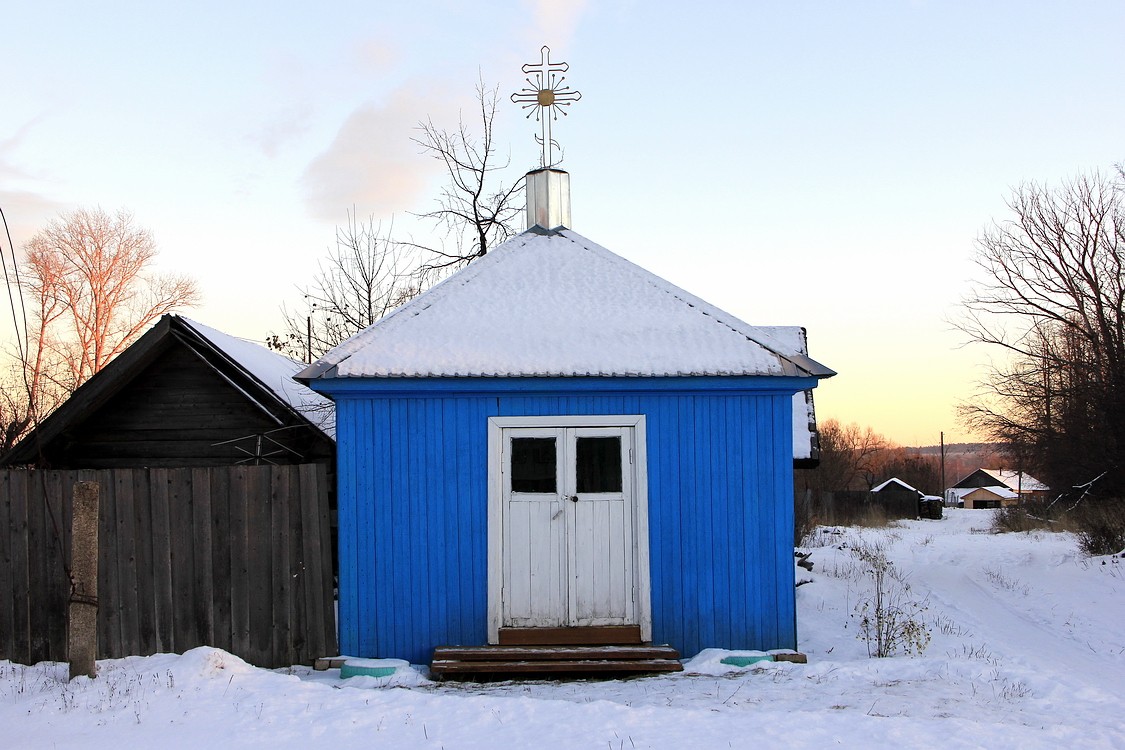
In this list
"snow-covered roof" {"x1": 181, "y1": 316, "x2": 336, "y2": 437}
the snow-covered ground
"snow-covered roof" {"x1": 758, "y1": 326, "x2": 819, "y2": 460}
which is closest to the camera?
the snow-covered ground

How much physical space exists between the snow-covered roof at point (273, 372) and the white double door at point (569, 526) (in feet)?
10.4

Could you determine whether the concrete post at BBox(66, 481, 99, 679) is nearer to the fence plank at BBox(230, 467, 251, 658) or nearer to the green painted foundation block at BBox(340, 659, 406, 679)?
the fence plank at BBox(230, 467, 251, 658)

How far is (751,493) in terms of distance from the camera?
8281 mm

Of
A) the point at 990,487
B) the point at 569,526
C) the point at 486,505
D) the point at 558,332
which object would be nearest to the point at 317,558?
the point at 486,505

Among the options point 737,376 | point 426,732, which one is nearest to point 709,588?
point 737,376

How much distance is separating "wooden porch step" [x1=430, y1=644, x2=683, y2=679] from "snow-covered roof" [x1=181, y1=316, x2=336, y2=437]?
12.6 feet

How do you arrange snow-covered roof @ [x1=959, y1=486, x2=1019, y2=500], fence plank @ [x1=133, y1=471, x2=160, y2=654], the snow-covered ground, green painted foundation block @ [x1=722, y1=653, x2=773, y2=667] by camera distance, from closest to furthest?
the snow-covered ground → green painted foundation block @ [x1=722, y1=653, x2=773, y2=667] → fence plank @ [x1=133, y1=471, x2=160, y2=654] → snow-covered roof @ [x1=959, y1=486, x2=1019, y2=500]

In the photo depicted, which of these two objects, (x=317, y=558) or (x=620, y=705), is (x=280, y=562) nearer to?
(x=317, y=558)

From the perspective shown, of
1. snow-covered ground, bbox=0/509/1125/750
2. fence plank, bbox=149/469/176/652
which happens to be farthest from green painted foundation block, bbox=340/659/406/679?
fence plank, bbox=149/469/176/652

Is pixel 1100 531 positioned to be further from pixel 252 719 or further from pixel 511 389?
pixel 252 719

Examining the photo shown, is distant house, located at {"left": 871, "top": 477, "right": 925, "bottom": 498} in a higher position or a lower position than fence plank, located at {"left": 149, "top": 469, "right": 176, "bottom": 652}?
lower

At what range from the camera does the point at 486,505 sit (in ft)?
26.8

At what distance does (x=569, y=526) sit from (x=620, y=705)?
2.34 metres

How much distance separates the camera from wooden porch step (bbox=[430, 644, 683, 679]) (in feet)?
24.8
